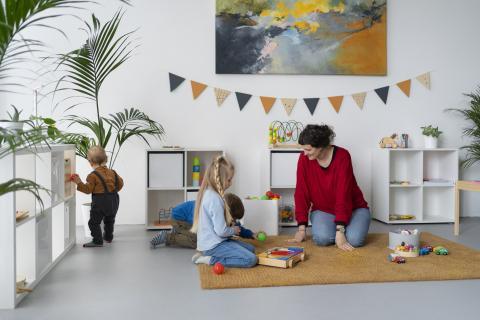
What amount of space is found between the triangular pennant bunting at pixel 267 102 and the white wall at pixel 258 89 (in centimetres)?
5

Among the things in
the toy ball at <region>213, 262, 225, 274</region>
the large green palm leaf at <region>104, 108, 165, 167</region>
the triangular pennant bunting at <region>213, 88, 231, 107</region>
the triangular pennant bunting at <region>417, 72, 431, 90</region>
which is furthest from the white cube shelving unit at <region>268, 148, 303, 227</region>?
the toy ball at <region>213, 262, 225, 274</region>

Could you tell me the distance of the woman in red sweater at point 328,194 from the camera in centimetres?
369

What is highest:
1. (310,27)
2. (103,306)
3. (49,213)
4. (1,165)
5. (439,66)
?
(310,27)

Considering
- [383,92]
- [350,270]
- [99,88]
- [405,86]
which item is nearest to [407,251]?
[350,270]

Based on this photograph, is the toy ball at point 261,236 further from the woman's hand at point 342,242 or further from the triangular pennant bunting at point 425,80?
the triangular pennant bunting at point 425,80

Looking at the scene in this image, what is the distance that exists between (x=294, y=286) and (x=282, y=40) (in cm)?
304

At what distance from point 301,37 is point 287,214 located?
5.95 feet

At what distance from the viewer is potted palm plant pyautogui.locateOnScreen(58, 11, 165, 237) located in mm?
4141

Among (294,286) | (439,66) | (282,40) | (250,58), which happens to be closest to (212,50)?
(250,58)

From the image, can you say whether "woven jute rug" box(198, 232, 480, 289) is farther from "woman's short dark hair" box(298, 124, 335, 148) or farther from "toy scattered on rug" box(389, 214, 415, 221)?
"toy scattered on rug" box(389, 214, 415, 221)

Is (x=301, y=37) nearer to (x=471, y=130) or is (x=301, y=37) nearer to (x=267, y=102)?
(x=267, y=102)

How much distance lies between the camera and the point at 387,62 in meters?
5.28

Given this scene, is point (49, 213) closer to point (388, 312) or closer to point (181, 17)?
point (388, 312)

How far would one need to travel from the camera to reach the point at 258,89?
509 centimetres
